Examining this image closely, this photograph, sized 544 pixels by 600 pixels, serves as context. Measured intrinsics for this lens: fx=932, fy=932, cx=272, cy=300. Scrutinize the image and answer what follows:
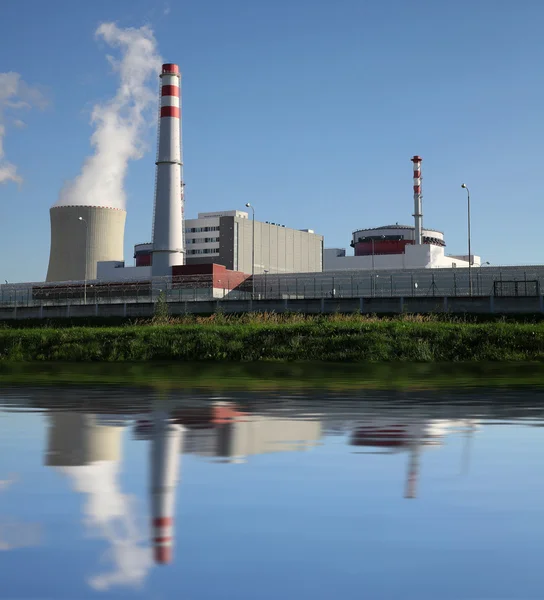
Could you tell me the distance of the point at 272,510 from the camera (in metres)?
5.32

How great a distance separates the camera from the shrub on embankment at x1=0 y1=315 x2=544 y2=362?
30781mm

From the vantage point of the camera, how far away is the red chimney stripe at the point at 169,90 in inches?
3058

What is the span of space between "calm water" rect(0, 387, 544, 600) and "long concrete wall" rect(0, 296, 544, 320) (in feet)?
125

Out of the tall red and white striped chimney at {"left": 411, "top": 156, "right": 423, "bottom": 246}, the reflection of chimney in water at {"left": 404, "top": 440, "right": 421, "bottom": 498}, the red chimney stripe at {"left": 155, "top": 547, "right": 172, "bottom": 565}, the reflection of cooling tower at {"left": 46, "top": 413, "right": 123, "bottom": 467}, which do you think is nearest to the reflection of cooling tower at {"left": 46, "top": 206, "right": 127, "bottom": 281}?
the tall red and white striped chimney at {"left": 411, "top": 156, "right": 423, "bottom": 246}

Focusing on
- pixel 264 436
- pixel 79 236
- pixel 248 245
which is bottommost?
pixel 264 436

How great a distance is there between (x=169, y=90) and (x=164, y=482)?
7437cm

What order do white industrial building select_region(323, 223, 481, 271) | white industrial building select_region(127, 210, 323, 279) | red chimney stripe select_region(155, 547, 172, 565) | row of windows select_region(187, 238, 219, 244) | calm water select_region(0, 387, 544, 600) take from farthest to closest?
row of windows select_region(187, 238, 219, 244), white industrial building select_region(127, 210, 323, 279), white industrial building select_region(323, 223, 481, 271), red chimney stripe select_region(155, 547, 172, 565), calm water select_region(0, 387, 544, 600)

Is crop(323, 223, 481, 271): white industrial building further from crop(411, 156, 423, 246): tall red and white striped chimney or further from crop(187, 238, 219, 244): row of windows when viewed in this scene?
crop(187, 238, 219, 244): row of windows

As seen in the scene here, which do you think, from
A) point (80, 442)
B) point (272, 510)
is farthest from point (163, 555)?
point (80, 442)

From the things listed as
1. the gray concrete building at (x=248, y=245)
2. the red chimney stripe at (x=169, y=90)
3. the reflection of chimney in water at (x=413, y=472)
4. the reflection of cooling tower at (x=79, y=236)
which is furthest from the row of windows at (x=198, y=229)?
the reflection of chimney in water at (x=413, y=472)

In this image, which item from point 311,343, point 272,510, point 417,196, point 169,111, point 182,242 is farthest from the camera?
point 417,196

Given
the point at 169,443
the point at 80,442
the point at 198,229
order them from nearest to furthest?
the point at 169,443 → the point at 80,442 → the point at 198,229

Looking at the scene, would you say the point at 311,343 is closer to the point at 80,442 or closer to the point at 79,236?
the point at 80,442

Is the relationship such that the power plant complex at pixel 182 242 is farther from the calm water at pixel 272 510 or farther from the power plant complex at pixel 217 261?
the calm water at pixel 272 510
